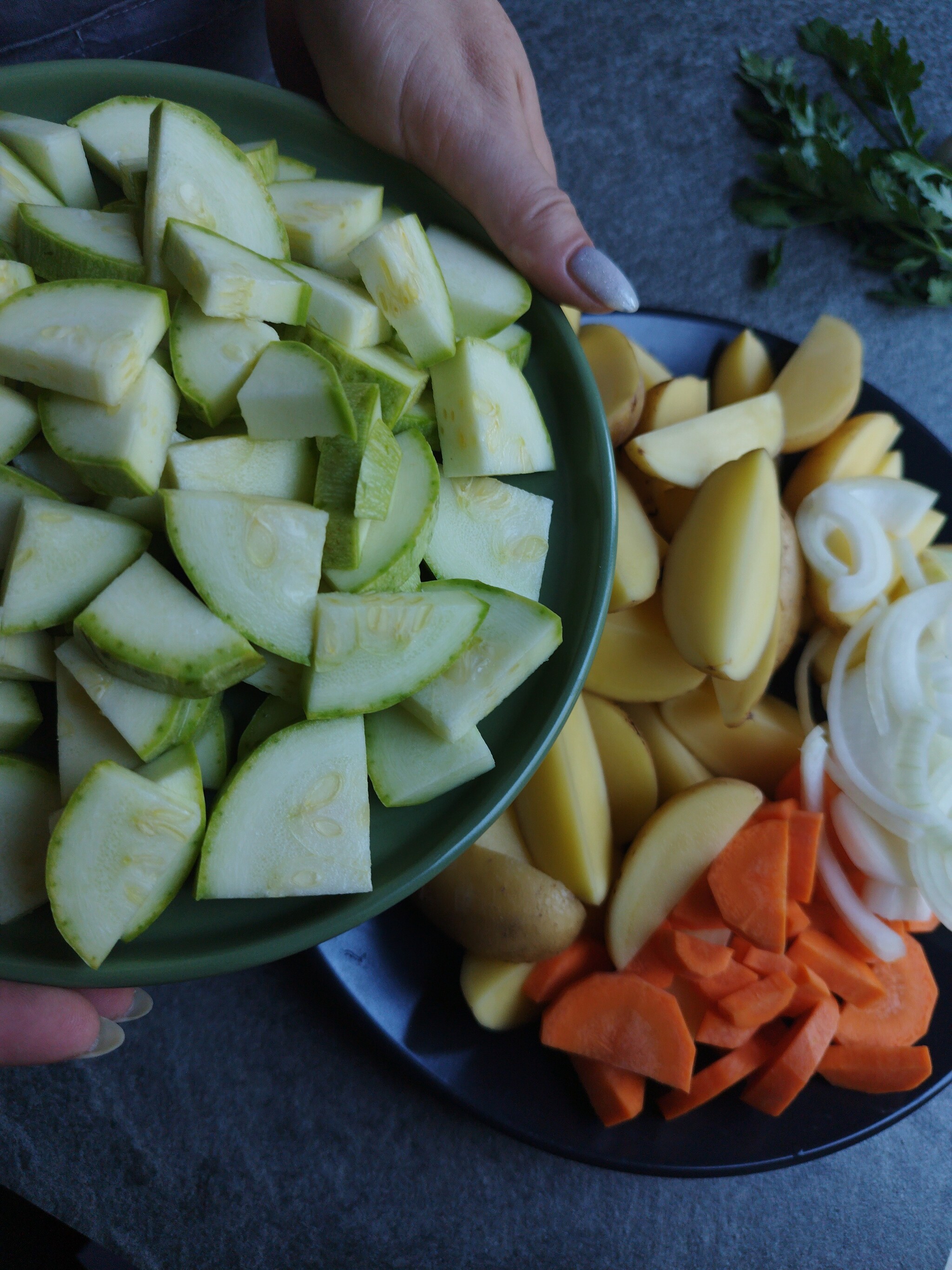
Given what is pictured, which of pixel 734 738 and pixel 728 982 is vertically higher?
pixel 734 738

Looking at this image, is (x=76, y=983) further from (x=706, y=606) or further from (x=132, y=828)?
(x=706, y=606)

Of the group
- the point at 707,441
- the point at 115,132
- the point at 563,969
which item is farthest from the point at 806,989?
the point at 115,132

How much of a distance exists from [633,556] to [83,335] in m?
0.59

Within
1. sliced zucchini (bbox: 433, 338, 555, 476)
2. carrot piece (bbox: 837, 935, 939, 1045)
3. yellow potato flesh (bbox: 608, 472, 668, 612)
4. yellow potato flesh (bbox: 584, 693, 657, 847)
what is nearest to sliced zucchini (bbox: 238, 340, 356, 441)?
sliced zucchini (bbox: 433, 338, 555, 476)

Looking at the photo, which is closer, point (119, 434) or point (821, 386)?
point (119, 434)

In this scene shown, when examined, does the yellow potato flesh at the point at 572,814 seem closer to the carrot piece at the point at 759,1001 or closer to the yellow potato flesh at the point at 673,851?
the yellow potato flesh at the point at 673,851

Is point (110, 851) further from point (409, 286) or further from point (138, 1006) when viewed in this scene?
point (138, 1006)

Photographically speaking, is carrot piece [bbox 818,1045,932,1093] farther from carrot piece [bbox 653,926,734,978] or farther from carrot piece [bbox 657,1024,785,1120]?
carrot piece [bbox 653,926,734,978]

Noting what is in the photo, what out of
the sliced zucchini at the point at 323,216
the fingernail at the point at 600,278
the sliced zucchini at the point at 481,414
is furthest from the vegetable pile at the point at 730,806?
the sliced zucchini at the point at 323,216

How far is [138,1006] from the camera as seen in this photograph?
39.9 inches

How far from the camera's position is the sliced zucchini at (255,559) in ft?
1.86

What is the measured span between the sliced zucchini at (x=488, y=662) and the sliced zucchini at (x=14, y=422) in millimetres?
281

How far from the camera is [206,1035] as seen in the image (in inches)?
43.9

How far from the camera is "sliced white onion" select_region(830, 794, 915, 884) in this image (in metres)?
1.02
